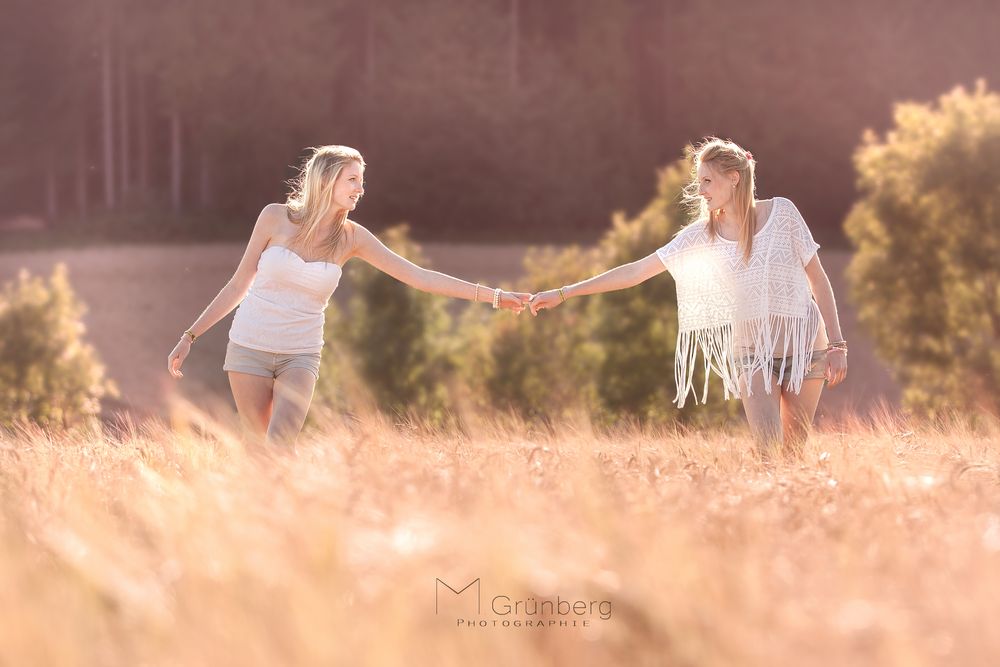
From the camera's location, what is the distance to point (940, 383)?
84.5 ft

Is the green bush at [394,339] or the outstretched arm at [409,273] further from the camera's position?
the green bush at [394,339]

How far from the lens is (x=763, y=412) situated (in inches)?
246

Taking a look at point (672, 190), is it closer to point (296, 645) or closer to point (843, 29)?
→ point (296, 645)

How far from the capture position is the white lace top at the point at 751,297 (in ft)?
21.0

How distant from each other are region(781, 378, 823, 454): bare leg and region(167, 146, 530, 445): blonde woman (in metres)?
2.45

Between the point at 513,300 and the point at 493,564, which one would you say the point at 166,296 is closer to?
the point at 513,300

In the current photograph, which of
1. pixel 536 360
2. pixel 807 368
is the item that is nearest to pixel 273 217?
pixel 807 368

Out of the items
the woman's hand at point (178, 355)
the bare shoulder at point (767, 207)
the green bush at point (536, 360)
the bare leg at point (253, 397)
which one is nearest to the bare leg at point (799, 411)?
the bare shoulder at point (767, 207)

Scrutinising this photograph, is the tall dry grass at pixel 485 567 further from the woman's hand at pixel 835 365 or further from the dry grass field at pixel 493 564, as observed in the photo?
the woman's hand at pixel 835 365

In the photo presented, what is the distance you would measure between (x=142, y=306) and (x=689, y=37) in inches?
1190

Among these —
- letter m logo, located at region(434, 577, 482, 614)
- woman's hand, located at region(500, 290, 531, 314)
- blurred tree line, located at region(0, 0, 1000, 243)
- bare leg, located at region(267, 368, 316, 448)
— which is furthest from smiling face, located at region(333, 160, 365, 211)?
blurred tree line, located at region(0, 0, 1000, 243)

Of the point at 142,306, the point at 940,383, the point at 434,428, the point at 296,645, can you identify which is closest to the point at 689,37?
the point at 142,306

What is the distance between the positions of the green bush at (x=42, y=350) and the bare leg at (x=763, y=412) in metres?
26.8

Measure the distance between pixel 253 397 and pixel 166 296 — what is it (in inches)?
1602
